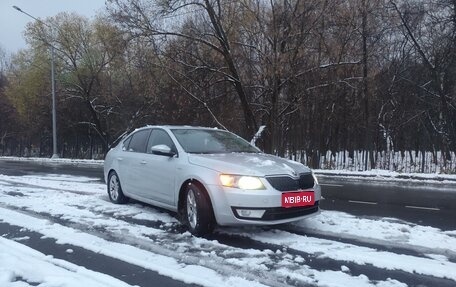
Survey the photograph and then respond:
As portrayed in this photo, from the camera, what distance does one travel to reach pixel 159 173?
7.41 metres

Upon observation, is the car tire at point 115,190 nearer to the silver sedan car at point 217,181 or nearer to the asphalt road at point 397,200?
the silver sedan car at point 217,181

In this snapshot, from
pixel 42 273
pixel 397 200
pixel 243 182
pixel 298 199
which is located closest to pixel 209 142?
pixel 243 182

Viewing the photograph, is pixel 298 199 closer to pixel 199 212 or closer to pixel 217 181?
pixel 217 181

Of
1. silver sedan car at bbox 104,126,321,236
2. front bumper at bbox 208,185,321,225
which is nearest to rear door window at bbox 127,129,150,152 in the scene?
silver sedan car at bbox 104,126,321,236

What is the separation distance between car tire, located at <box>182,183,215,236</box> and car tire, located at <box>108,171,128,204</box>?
2.86m

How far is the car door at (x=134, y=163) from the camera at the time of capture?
814cm

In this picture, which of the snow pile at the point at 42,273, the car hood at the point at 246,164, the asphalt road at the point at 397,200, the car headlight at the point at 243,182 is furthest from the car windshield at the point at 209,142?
the snow pile at the point at 42,273

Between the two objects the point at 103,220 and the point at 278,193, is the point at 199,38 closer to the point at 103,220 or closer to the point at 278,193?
the point at 103,220

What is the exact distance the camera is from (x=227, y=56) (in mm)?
21141

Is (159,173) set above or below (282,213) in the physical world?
above

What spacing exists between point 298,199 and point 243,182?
0.81 metres

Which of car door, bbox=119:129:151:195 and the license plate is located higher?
car door, bbox=119:129:151:195

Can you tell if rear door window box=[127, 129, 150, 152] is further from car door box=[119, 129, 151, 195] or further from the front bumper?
the front bumper

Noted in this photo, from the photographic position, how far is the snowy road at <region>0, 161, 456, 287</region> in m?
4.70
